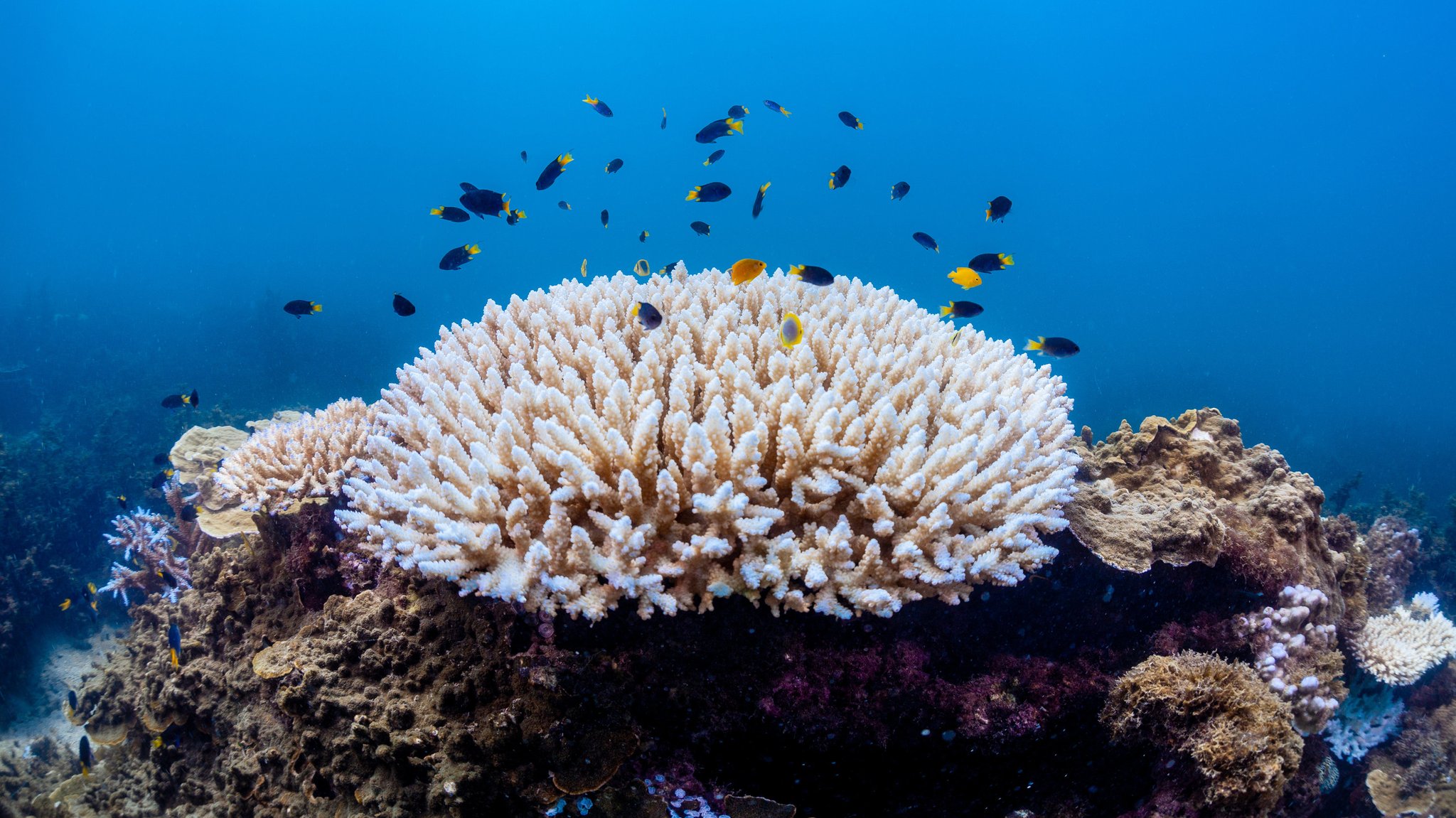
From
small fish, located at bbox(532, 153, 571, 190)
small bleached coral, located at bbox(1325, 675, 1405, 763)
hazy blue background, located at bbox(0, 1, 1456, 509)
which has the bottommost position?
small bleached coral, located at bbox(1325, 675, 1405, 763)

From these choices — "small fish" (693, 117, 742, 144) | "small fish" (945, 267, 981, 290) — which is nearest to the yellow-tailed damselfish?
"small fish" (693, 117, 742, 144)

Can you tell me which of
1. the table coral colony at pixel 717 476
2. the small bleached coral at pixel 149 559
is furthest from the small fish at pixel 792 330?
the small bleached coral at pixel 149 559

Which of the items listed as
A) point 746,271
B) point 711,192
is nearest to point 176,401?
point 711,192

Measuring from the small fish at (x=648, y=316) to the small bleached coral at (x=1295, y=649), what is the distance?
12.9 ft

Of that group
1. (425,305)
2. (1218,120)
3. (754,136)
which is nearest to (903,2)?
(754,136)

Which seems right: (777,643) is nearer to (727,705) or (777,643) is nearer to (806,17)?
(727,705)

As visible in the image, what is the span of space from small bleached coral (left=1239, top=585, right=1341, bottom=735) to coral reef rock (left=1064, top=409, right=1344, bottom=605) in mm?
138

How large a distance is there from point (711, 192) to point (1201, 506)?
20.4 feet

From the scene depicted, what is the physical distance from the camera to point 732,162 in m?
124

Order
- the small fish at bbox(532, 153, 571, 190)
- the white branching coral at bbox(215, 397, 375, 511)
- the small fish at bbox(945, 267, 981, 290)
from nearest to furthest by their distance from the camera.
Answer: the white branching coral at bbox(215, 397, 375, 511)
the small fish at bbox(945, 267, 981, 290)
the small fish at bbox(532, 153, 571, 190)

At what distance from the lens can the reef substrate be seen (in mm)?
2629

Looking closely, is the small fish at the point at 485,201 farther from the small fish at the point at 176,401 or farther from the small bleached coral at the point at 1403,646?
the small bleached coral at the point at 1403,646

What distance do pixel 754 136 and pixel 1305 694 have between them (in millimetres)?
128153

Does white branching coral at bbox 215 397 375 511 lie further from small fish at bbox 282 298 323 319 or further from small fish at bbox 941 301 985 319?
small fish at bbox 941 301 985 319
